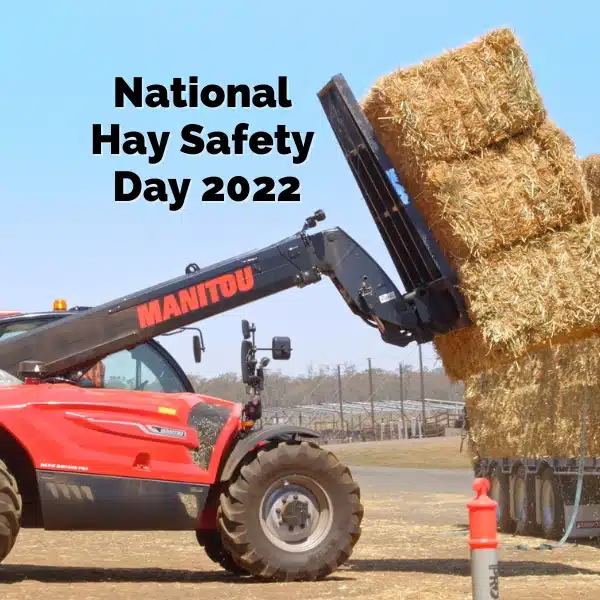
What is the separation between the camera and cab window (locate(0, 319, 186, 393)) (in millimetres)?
11562

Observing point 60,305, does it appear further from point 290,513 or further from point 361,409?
point 361,409

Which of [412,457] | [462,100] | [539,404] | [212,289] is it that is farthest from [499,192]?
[412,457]

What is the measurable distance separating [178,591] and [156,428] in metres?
1.48

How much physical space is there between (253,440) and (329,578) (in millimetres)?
A: 1392

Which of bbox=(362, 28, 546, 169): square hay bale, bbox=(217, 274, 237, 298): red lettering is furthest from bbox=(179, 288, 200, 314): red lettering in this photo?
bbox=(362, 28, 546, 169): square hay bale

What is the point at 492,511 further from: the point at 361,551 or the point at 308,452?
the point at 361,551

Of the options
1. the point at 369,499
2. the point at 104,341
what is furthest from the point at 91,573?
the point at 369,499

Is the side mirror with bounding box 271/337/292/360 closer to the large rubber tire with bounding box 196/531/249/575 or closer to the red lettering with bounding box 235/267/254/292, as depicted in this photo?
the red lettering with bounding box 235/267/254/292

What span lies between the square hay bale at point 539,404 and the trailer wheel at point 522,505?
321mm

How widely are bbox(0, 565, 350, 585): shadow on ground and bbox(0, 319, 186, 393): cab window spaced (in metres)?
1.71

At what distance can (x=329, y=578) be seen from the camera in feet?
36.6

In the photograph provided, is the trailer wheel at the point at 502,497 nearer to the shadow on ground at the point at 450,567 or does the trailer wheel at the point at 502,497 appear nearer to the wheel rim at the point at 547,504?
the wheel rim at the point at 547,504

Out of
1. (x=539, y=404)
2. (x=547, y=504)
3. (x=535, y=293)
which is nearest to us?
(x=535, y=293)

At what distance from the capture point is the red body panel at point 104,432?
10672mm
